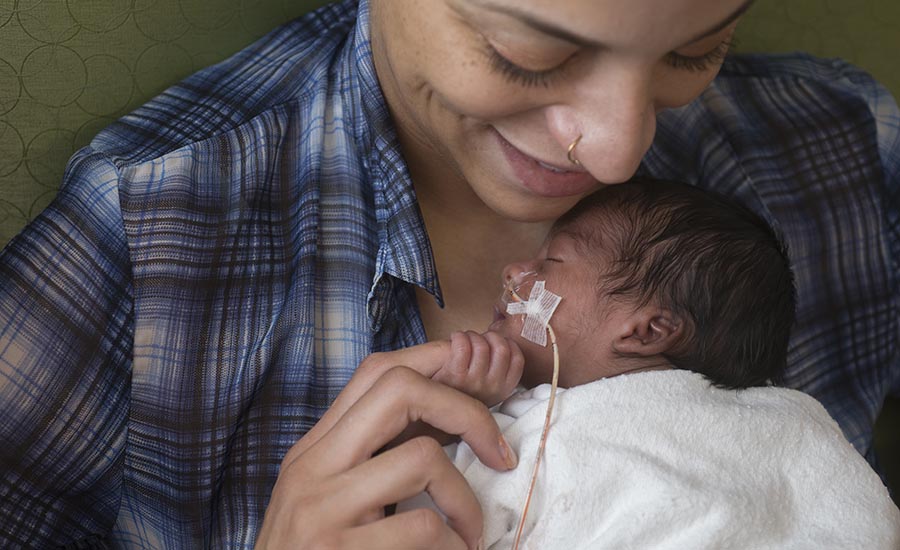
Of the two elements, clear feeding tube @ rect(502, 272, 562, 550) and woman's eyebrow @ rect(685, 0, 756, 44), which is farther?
clear feeding tube @ rect(502, 272, 562, 550)

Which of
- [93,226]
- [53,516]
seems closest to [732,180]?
[93,226]

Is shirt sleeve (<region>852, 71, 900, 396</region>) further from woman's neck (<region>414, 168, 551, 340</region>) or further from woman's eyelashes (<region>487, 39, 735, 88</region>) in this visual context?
woman's eyelashes (<region>487, 39, 735, 88</region>)

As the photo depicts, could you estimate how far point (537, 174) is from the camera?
3.80 feet

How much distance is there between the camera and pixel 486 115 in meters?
1.08

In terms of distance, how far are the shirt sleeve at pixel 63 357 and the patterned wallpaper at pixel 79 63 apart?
8.4 inches

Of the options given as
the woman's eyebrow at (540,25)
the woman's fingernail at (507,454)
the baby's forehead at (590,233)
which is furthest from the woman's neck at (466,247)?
the woman's eyebrow at (540,25)

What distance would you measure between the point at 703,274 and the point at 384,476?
0.50 meters

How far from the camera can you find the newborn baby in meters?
1.11

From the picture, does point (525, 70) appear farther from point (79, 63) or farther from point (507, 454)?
point (79, 63)

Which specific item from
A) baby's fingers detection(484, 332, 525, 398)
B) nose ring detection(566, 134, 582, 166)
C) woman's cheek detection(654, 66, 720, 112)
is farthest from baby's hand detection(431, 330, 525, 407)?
woman's cheek detection(654, 66, 720, 112)

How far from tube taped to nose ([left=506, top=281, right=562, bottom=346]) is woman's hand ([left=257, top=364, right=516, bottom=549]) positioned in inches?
7.9

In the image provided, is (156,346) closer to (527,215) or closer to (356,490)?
(356,490)

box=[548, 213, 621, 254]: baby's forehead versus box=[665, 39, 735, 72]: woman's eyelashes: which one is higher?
box=[665, 39, 735, 72]: woman's eyelashes

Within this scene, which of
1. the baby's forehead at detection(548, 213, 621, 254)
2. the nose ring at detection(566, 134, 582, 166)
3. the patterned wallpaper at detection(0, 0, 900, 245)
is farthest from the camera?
the patterned wallpaper at detection(0, 0, 900, 245)
